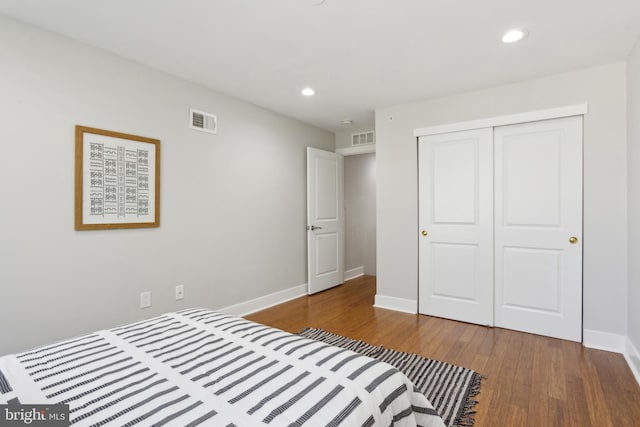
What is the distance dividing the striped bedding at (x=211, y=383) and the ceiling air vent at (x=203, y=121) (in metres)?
2.13

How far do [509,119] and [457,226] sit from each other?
114cm

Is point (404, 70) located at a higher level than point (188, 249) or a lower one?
higher

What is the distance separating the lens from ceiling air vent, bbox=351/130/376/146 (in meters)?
4.52

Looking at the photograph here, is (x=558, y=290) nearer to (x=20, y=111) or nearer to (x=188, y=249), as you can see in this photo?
(x=188, y=249)

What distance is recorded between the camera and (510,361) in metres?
2.38

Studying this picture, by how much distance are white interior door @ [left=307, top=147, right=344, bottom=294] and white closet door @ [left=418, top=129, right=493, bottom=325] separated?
1.46 m

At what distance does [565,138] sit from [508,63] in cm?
87

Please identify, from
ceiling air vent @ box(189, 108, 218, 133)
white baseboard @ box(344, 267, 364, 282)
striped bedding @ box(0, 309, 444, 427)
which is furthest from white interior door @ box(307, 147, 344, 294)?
striped bedding @ box(0, 309, 444, 427)

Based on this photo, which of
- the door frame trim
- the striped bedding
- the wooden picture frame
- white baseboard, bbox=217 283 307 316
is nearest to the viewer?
the striped bedding

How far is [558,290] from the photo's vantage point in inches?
111

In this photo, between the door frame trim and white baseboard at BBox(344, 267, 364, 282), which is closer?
the door frame trim

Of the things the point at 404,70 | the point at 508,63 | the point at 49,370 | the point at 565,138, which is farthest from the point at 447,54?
the point at 49,370

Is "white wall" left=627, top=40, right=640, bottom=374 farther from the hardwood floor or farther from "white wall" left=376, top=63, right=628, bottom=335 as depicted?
the hardwood floor

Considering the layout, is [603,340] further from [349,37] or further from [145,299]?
[145,299]
